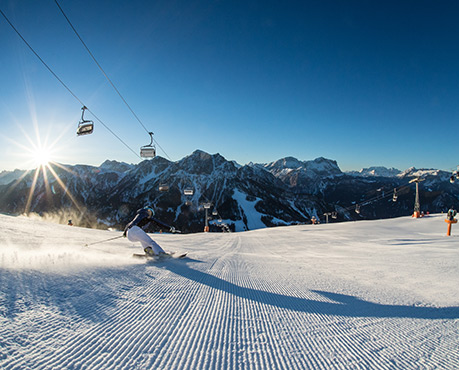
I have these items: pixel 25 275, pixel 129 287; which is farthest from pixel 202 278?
pixel 25 275

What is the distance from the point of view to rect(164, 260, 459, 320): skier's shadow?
8.51ft

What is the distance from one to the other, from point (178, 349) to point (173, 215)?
18167 cm

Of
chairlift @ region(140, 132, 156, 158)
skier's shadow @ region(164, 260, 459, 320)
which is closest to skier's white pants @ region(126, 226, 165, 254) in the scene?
skier's shadow @ region(164, 260, 459, 320)

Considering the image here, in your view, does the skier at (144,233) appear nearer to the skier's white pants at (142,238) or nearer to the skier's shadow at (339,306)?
the skier's white pants at (142,238)

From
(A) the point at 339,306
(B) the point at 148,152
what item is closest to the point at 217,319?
(A) the point at 339,306

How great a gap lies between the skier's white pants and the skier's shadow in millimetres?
2617

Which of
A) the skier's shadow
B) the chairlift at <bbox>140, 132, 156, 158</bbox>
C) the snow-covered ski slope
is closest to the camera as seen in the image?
the snow-covered ski slope

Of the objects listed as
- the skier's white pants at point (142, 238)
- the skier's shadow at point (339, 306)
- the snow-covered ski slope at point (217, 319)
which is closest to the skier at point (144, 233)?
the skier's white pants at point (142, 238)

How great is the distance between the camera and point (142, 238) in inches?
239

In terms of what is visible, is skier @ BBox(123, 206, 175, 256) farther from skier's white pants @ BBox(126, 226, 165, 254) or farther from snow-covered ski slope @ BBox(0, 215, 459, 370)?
snow-covered ski slope @ BBox(0, 215, 459, 370)

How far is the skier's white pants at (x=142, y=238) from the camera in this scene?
600 cm

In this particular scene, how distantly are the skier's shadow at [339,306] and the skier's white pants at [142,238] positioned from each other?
8.59ft

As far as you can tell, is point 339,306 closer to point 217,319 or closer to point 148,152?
point 217,319

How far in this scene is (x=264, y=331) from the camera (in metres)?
2.22
